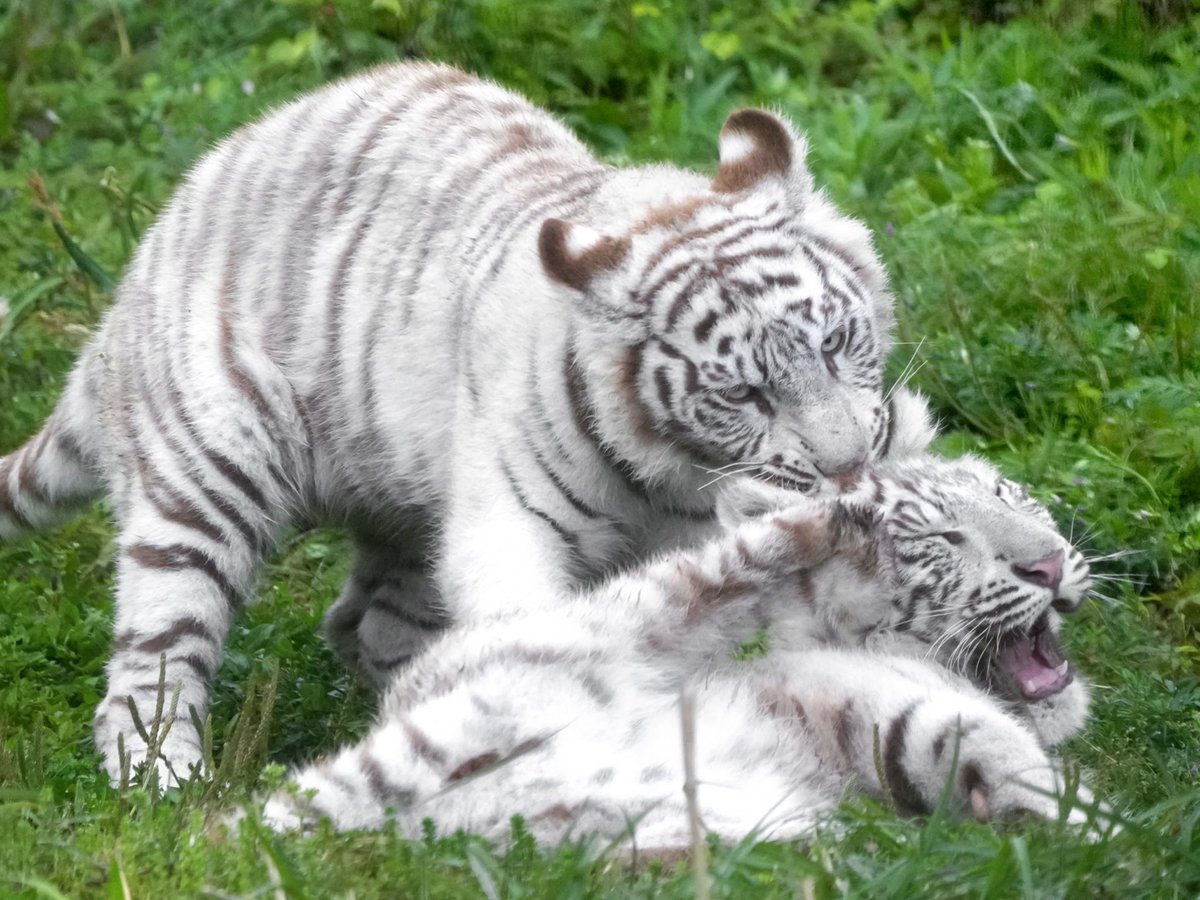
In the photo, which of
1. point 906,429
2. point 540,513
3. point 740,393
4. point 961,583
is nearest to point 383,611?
point 540,513

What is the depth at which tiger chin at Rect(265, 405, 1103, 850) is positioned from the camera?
3242mm

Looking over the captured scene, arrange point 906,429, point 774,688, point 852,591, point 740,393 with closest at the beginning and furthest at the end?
point 774,688, point 852,591, point 740,393, point 906,429

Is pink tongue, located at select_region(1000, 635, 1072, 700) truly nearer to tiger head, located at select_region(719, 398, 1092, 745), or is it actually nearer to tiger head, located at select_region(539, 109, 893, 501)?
tiger head, located at select_region(719, 398, 1092, 745)

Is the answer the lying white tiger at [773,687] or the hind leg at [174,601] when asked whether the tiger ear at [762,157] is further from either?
the hind leg at [174,601]

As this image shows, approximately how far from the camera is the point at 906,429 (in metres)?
4.38

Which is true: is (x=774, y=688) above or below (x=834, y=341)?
below

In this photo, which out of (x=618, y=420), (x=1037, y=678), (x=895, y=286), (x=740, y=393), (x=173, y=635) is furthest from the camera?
(x=895, y=286)

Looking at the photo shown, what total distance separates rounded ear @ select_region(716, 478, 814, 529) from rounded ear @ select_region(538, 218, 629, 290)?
0.63m

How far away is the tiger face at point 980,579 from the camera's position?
3.93m

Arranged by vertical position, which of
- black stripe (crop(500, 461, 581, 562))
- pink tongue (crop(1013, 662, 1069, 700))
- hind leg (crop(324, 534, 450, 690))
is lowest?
hind leg (crop(324, 534, 450, 690))

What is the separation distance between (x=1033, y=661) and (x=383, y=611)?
6.27ft

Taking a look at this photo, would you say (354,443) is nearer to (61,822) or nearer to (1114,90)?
(61,822)

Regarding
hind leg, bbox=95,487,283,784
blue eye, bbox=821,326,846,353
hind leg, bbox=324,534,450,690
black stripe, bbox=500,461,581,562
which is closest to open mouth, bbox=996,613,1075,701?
blue eye, bbox=821,326,846,353

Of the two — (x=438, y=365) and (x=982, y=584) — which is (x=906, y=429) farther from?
(x=438, y=365)
